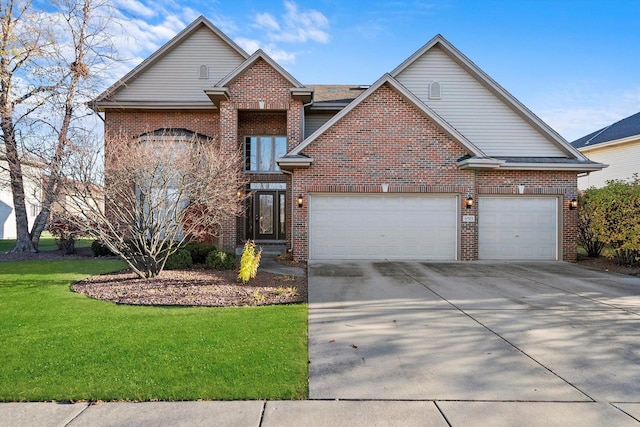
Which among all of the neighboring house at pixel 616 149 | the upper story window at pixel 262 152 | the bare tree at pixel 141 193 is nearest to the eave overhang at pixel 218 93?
the upper story window at pixel 262 152

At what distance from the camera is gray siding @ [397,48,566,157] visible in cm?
1431

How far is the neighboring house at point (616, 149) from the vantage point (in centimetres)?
2038

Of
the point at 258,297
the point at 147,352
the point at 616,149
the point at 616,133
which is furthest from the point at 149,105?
the point at 616,133

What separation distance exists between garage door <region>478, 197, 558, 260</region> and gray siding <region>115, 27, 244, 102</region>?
1226cm

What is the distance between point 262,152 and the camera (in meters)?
16.0

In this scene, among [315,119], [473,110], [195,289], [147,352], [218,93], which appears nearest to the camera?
[147,352]

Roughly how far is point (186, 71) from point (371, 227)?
10.8 metres

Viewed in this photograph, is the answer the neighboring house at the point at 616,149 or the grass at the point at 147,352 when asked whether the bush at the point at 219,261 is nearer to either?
the grass at the point at 147,352

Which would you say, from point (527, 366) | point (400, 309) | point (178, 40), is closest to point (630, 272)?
point (400, 309)

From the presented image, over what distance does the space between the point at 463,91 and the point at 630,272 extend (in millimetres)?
8614

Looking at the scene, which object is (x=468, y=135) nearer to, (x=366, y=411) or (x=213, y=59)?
(x=213, y=59)

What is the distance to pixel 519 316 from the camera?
6.04m

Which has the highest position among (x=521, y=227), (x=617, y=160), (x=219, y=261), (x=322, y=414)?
(x=617, y=160)

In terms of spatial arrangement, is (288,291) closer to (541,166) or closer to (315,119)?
(541,166)
